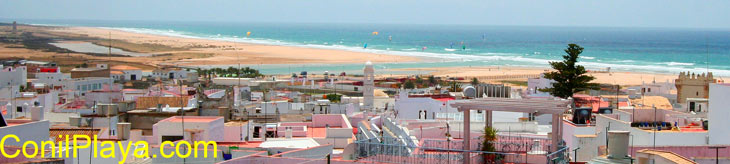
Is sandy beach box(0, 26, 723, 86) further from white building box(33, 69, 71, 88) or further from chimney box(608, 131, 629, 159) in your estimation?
chimney box(608, 131, 629, 159)

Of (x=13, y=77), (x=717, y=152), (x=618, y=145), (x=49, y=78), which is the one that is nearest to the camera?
(x=618, y=145)

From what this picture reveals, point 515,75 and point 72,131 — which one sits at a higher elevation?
point 515,75

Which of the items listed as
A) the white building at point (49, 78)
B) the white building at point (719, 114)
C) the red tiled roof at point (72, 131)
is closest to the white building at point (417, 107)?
the red tiled roof at point (72, 131)

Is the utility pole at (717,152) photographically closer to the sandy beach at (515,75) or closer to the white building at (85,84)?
the white building at (85,84)

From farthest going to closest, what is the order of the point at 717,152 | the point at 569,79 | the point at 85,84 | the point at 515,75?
the point at 515,75, the point at 85,84, the point at 569,79, the point at 717,152

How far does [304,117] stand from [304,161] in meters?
11.0

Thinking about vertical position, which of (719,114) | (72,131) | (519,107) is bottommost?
(72,131)

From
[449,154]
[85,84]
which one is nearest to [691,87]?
[449,154]

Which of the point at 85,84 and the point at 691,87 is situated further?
the point at 85,84

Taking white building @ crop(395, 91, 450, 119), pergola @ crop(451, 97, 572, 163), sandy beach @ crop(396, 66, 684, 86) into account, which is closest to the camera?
pergola @ crop(451, 97, 572, 163)

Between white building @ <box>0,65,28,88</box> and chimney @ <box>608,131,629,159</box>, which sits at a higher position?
white building @ <box>0,65,28,88</box>

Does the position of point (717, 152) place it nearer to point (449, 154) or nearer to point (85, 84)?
point (449, 154)

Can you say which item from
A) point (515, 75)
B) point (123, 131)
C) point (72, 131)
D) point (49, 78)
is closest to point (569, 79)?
point (72, 131)

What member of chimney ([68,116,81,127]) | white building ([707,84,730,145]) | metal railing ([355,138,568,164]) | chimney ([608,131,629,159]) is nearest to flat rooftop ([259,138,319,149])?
metal railing ([355,138,568,164])
